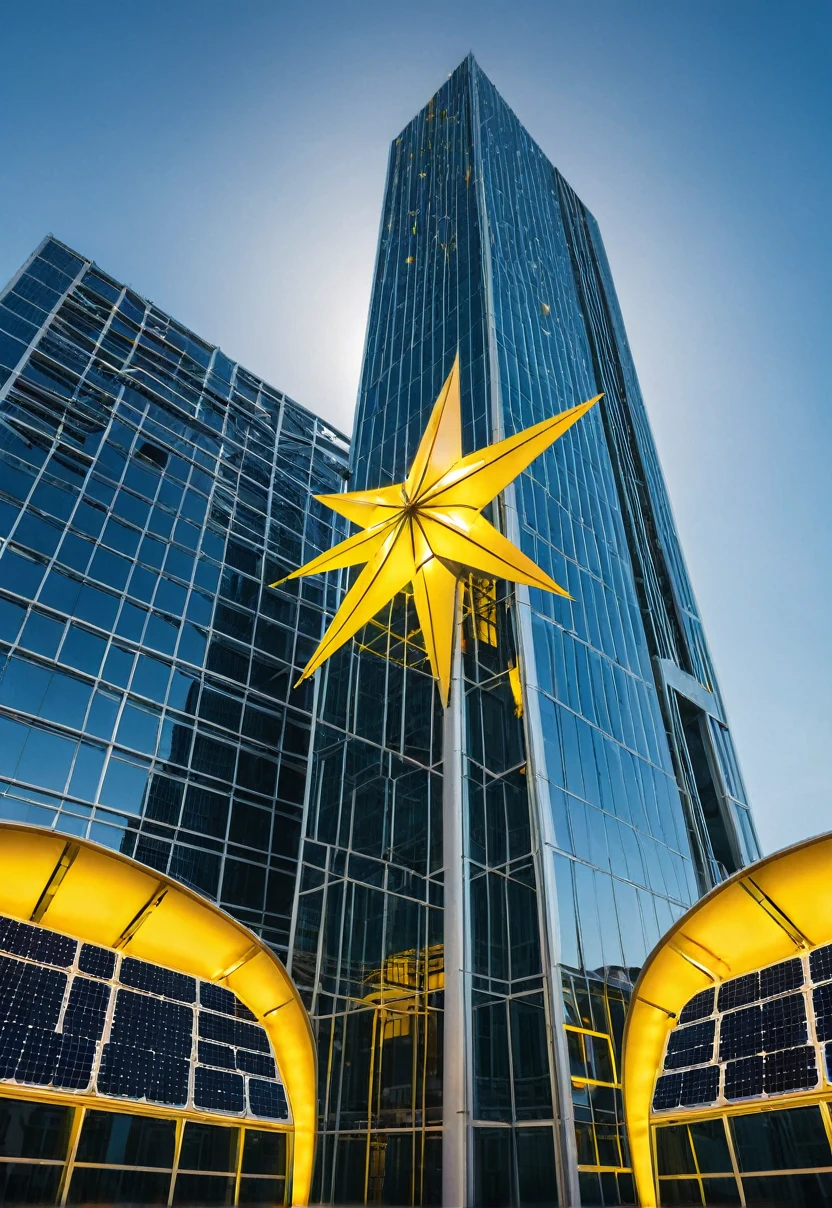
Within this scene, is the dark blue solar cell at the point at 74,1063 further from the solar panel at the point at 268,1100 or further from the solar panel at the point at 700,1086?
the solar panel at the point at 700,1086

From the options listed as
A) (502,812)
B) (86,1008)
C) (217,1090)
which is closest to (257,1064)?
(217,1090)

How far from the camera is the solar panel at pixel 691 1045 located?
10.8 metres

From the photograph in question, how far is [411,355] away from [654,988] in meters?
26.7

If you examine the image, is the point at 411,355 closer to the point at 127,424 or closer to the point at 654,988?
the point at 127,424

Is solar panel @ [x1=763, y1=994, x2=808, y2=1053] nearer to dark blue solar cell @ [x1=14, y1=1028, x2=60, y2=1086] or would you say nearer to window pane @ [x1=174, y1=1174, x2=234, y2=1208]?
window pane @ [x1=174, y1=1174, x2=234, y2=1208]

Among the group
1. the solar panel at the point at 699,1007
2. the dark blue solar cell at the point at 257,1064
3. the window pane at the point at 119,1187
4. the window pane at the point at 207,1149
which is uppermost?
the solar panel at the point at 699,1007

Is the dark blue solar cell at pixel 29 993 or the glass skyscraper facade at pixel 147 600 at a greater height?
the glass skyscraper facade at pixel 147 600

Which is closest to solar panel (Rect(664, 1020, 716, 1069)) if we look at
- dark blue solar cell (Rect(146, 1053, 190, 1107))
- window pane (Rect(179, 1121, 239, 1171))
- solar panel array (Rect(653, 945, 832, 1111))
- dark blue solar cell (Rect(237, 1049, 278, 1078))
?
solar panel array (Rect(653, 945, 832, 1111))

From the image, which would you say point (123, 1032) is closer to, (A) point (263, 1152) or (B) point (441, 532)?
(A) point (263, 1152)

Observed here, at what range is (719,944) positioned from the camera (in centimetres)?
1117

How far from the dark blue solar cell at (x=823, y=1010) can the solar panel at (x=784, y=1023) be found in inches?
7.0

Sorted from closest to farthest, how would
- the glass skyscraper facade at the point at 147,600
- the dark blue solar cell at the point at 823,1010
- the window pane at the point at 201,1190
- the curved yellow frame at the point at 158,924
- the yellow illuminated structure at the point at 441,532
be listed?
the dark blue solar cell at the point at 823,1010 → the curved yellow frame at the point at 158,924 → the window pane at the point at 201,1190 → the yellow illuminated structure at the point at 441,532 → the glass skyscraper facade at the point at 147,600

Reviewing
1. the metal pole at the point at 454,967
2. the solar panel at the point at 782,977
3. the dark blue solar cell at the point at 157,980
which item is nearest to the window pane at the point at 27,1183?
the dark blue solar cell at the point at 157,980

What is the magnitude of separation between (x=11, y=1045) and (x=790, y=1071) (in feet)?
30.8
